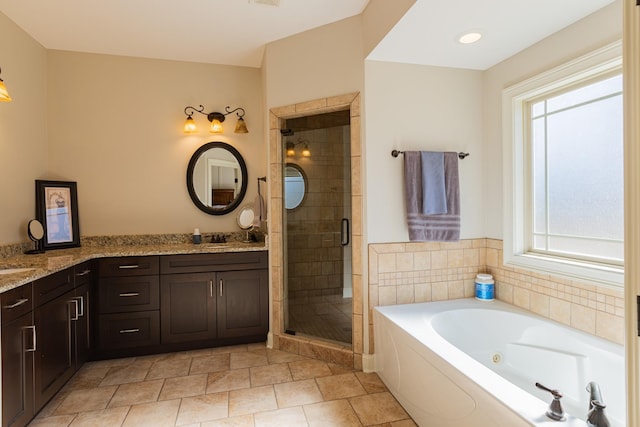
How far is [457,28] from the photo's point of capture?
2035 millimetres

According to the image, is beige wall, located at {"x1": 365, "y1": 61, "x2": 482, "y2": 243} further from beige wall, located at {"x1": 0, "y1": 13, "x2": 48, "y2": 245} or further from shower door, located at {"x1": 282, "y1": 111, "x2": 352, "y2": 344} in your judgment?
beige wall, located at {"x1": 0, "y1": 13, "x2": 48, "y2": 245}

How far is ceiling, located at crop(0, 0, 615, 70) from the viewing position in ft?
6.17

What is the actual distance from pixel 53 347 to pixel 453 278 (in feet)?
9.46

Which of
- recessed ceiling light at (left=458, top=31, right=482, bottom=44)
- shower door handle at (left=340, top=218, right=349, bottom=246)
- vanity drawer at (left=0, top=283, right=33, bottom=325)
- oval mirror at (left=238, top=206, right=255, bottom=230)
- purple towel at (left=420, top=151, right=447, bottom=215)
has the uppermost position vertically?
recessed ceiling light at (left=458, top=31, right=482, bottom=44)

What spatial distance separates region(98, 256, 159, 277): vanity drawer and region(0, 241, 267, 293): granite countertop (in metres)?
0.05

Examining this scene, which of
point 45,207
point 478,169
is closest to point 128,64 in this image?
point 45,207

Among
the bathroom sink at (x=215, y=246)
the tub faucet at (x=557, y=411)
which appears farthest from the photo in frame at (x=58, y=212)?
the tub faucet at (x=557, y=411)

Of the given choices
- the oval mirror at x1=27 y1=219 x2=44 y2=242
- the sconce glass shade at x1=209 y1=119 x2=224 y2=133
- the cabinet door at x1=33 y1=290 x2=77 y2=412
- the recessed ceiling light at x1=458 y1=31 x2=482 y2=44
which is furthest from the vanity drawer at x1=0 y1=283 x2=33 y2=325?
the recessed ceiling light at x1=458 y1=31 x2=482 y2=44

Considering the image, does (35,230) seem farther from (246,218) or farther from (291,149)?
(291,149)

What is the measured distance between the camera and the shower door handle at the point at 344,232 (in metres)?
2.76

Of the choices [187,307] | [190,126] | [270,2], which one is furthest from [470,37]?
[187,307]

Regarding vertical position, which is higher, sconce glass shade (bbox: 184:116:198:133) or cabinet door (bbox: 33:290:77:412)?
sconce glass shade (bbox: 184:116:198:133)

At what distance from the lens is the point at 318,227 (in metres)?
2.93

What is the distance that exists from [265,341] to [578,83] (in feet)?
10.1
